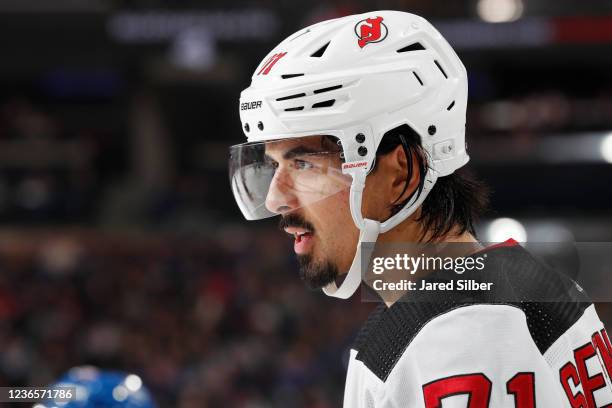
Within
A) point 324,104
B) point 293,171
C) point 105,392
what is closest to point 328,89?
point 324,104

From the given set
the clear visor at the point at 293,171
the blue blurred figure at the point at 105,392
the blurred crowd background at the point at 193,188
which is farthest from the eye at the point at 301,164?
the blurred crowd background at the point at 193,188

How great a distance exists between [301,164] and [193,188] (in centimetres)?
865

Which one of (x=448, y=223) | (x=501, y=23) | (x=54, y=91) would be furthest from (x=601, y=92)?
(x=448, y=223)

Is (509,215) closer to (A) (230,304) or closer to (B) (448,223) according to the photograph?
(A) (230,304)

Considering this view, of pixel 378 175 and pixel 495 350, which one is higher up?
pixel 378 175

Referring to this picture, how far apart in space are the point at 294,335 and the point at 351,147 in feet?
22.6

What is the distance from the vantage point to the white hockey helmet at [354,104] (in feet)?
4.41

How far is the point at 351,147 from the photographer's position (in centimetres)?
134

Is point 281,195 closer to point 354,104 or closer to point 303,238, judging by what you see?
point 303,238

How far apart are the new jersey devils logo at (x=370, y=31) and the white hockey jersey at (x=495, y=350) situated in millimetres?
363

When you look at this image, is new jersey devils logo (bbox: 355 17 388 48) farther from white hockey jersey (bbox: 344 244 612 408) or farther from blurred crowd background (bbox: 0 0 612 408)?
blurred crowd background (bbox: 0 0 612 408)

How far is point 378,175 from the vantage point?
1354 mm

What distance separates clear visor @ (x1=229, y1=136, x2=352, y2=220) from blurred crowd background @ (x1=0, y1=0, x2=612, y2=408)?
5.59m

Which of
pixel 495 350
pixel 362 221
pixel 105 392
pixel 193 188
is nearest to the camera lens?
pixel 495 350
